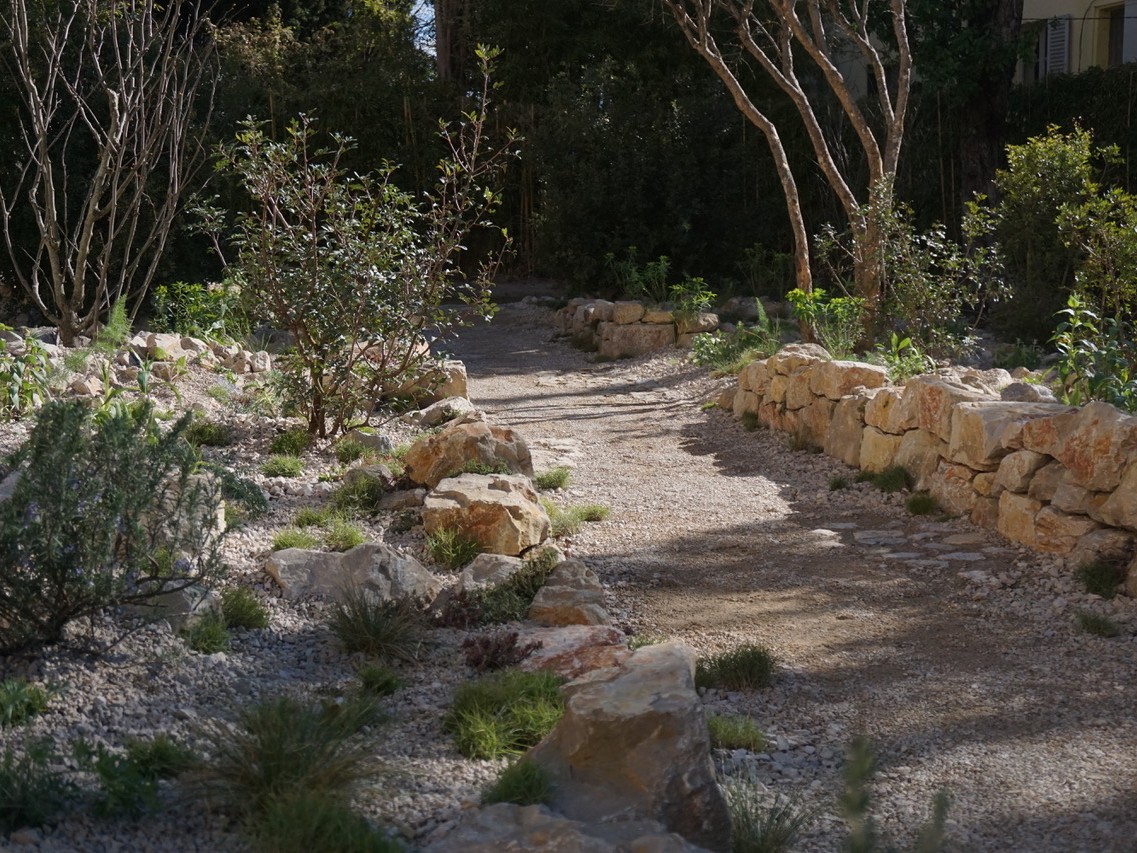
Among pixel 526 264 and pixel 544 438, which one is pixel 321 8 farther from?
pixel 544 438

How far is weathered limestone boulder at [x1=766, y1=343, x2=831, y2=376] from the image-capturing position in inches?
331

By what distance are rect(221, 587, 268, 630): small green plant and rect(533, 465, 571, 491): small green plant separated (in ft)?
8.53

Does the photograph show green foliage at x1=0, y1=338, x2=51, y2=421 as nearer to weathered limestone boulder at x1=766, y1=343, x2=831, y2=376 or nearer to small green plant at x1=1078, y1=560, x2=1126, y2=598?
weathered limestone boulder at x1=766, y1=343, x2=831, y2=376

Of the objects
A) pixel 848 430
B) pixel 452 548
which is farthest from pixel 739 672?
pixel 848 430

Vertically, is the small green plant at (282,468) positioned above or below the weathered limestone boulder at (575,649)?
above

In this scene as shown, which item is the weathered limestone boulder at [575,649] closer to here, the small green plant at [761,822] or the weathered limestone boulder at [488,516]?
the small green plant at [761,822]

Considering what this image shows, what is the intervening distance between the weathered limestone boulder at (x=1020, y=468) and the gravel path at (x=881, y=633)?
0.26m

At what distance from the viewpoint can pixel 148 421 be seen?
4.15 meters

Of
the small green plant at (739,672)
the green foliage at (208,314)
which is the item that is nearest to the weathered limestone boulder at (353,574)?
the small green plant at (739,672)

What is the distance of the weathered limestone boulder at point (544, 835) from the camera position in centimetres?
266

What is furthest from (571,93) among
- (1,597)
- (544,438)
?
(1,597)

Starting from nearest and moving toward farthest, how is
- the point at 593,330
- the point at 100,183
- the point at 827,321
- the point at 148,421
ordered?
the point at 148,421
the point at 100,183
the point at 827,321
the point at 593,330

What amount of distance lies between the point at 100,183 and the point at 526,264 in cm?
1002

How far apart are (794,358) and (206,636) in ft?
17.9
